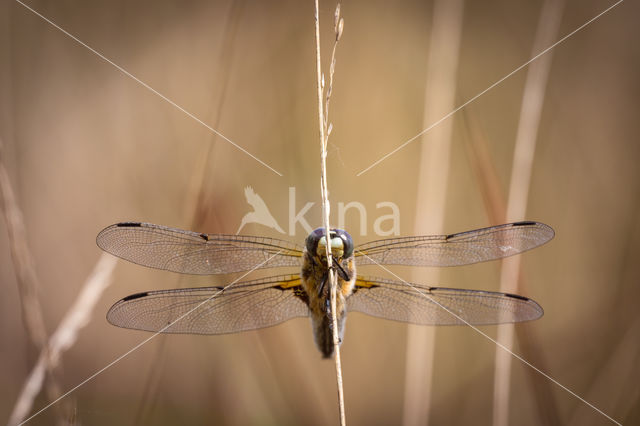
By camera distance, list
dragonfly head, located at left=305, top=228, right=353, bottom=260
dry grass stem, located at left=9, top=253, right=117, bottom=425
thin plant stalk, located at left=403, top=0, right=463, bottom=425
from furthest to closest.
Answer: thin plant stalk, located at left=403, top=0, right=463, bottom=425
dragonfly head, located at left=305, top=228, right=353, bottom=260
dry grass stem, located at left=9, top=253, right=117, bottom=425

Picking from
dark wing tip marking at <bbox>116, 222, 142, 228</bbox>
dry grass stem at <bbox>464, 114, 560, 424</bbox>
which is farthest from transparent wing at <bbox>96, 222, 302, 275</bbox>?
dry grass stem at <bbox>464, 114, 560, 424</bbox>

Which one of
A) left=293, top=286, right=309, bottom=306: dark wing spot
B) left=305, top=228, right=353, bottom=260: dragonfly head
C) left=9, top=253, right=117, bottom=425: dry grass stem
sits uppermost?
left=305, top=228, right=353, bottom=260: dragonfly head

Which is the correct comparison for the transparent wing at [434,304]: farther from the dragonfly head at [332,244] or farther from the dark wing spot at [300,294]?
the dragonfly head at [332,244]

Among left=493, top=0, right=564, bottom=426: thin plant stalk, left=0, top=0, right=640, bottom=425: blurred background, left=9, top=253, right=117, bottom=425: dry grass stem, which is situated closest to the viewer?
left=9, top=253, right=117, bottom=425: dry grass stem

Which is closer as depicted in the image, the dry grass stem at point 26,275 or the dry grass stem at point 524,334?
the dry grass stem at point 26,275

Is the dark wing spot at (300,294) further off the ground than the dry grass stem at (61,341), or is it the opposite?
the dark wing spot at (300,294)

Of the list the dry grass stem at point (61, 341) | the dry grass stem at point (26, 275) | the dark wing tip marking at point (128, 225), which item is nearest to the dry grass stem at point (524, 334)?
the dark wing tip marking at point (128, 225)

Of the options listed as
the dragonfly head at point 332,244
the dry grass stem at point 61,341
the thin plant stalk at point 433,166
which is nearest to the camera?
the dry grass stem at point 61,341

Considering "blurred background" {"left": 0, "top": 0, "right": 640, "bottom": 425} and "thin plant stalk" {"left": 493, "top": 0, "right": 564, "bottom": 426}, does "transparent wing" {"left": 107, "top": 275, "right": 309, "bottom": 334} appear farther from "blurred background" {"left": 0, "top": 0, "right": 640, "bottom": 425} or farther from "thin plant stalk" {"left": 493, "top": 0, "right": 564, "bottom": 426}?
"thin plant stalk" {"left": 493, "top": 0, "right": 564, "bottom": 426}
